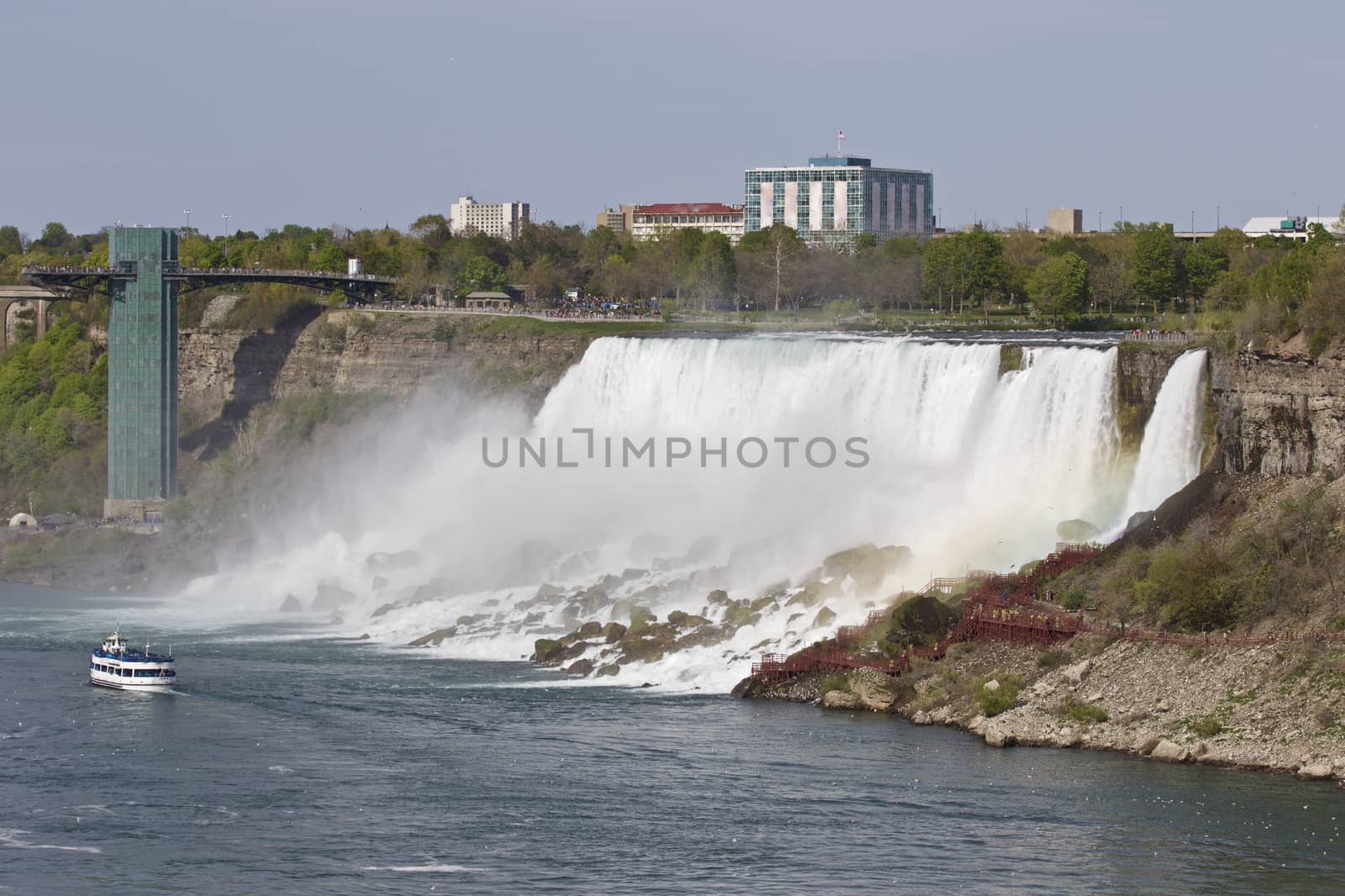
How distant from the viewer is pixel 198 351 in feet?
317

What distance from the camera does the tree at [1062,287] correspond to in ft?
278

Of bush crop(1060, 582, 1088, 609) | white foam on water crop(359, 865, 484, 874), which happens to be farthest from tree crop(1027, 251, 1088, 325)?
white foam on water crop(359, 865, 484, 874)

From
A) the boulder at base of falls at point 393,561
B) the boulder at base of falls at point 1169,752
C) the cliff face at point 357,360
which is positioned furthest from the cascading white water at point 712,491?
the boulder at base of falls at point 1169,752

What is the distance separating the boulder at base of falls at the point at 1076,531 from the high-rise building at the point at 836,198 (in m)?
132

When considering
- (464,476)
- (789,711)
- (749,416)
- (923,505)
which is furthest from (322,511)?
(789,711)

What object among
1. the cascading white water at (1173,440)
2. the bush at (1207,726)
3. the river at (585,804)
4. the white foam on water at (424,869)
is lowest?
the white foam on water at (424,869)

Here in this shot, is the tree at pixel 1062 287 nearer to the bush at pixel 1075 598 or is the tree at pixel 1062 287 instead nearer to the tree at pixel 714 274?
the tree at pixel 714 274

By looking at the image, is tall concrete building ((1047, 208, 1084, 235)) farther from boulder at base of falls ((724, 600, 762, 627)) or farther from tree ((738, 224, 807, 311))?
boulder at base of falls ((724, 600, 762, 627))

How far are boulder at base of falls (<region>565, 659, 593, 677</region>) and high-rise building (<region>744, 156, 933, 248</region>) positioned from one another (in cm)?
13419

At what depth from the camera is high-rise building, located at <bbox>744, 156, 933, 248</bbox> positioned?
185m

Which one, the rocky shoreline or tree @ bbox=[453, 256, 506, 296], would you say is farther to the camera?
tree @ bbox=[453, 256, 506, 296]

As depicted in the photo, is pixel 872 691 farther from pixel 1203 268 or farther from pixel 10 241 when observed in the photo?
pixel 10 241

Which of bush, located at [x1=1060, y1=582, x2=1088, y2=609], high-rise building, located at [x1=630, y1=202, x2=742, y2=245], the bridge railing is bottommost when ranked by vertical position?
bush, located at [x1=1060, y1=582, x2=1088, y2=609]

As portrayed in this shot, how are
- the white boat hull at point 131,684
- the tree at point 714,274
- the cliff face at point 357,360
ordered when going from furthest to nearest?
1. the tree at point 714,274
2. the cliff face at point 357,360
3. the white boat hull at point 131,684
